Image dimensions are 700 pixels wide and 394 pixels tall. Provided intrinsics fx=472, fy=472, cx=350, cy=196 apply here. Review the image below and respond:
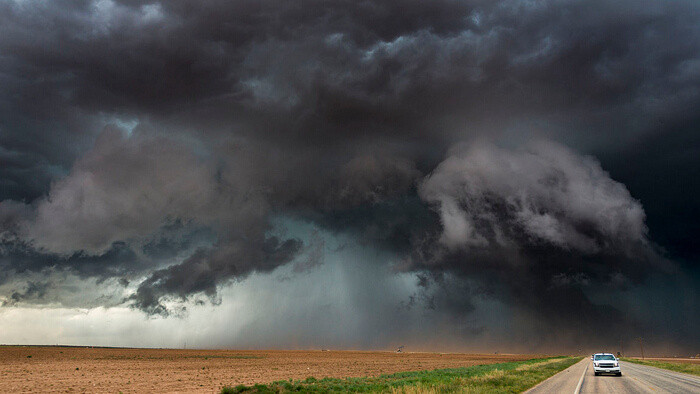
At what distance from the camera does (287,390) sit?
26.8 metres

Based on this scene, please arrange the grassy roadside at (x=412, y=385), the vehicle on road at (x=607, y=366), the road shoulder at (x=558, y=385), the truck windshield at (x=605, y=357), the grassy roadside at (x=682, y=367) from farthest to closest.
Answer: the grassy roadside at (x=682, y=367)
the truck windshield at (x=605, y=357)
the vehicle on road at (x=607, y=366)
the road shoulder at (x=558, y=385)
the grassy roadside at (x=412, y=385)

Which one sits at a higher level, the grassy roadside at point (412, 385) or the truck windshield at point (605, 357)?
the truck windshield at point (605, 357)

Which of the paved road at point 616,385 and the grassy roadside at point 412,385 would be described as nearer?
the grassy roadside at point 412,385

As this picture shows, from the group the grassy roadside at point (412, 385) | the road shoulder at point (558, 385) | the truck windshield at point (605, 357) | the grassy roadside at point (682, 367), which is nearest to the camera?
the grassy roadside at point (412, 385)

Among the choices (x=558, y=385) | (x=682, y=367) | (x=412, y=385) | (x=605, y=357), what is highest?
(x=605, y=357)

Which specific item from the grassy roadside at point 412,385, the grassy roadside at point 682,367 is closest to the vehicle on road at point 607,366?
the grassy roadside at point 412,385

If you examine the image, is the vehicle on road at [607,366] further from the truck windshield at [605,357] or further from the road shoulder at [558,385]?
the road shoulder at [558,385]

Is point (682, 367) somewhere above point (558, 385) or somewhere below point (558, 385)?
below

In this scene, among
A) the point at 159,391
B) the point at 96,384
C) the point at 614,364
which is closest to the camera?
the point at 159,391

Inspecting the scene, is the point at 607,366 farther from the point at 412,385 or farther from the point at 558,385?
the point at 412,385

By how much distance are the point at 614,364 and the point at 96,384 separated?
47.2m

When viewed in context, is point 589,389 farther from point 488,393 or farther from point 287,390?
point 287,390

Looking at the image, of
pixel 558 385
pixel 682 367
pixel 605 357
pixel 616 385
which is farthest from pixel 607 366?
pixel 682 367

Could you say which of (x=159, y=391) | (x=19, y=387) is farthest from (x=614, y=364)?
(x=19, y=387)
